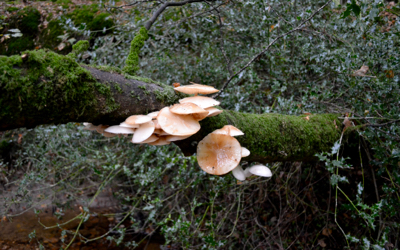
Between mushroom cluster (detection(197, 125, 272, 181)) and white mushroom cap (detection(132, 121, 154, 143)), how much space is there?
329mm

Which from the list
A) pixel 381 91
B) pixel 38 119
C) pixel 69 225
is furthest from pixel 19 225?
pixel 381 91

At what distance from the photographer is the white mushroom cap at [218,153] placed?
4.74 ft

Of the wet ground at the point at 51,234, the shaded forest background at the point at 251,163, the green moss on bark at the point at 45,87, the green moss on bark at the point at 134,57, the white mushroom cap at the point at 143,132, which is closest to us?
the green moss on bark at the point at 45,87

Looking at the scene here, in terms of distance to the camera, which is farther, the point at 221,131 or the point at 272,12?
the point at 272,12

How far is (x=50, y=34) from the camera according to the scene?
5363mm

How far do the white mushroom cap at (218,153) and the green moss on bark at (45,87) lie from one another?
0.63 meters

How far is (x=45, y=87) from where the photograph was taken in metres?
1.07

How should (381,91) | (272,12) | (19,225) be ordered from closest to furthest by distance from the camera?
(381,91), (272,12), (19,225)

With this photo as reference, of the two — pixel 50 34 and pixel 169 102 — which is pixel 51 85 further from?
pixel 50 34

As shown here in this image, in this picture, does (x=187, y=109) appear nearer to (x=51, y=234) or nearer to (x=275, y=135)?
(x=275, y=135)

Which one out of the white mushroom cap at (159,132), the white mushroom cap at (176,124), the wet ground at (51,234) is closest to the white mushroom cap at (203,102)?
the white mushroom cap at (176,124)

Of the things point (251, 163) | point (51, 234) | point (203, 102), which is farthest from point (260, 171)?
point (51, 234)

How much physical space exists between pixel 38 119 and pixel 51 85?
0.17 meters

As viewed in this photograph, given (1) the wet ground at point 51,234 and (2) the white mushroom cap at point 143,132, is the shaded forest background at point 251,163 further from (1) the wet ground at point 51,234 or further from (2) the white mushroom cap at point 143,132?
(2) the white mushroom cap at point 143,132
